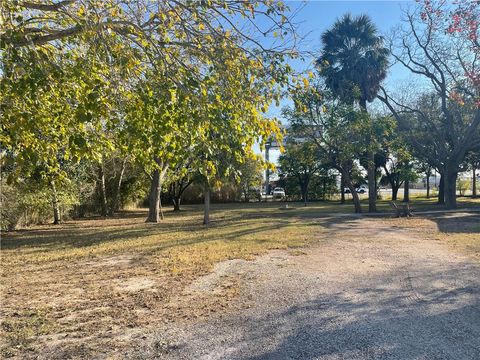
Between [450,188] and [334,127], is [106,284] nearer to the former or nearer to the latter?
[334,127]

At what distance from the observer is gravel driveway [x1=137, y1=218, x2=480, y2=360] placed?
157 inches

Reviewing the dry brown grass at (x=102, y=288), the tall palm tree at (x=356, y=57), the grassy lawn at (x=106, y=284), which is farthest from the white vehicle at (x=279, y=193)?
the dry brown grass at (x=102, y=288)

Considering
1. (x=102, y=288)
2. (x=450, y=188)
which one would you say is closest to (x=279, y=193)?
(x=450, y=188)

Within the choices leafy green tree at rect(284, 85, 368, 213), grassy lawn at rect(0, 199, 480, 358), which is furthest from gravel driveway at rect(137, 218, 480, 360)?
leafy green tree at rect(284, 85, 368, 213)

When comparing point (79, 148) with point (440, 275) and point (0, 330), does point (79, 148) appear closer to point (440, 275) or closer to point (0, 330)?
point (0, 330)

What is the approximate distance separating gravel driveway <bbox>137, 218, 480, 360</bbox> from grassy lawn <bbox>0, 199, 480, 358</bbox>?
0.51m

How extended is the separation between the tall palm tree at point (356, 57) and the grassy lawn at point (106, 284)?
38.6 ft

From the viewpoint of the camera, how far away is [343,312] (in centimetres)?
507

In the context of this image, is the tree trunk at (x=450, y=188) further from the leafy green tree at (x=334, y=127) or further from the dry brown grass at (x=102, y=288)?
the dry brown grass at (x=102, y=288)

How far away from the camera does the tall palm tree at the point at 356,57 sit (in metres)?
23.0

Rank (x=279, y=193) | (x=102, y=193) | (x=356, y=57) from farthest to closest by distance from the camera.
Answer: (x=279, y=193), (x=102, y=193), (x=356, y=57)

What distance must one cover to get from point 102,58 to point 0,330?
11.2ft

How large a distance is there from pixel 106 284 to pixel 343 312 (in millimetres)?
3898

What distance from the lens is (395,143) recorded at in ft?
75.9
